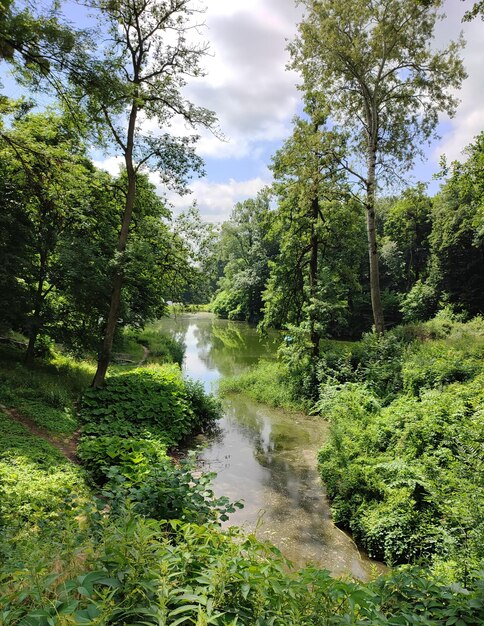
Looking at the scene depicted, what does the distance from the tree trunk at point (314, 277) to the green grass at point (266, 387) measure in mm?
1770

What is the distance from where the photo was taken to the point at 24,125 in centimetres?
1113

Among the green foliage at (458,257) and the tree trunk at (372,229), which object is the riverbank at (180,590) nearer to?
the tree trunk at (372,229)

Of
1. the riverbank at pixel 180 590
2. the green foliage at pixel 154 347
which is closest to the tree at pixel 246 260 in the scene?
the green foliage at pixel 154 347

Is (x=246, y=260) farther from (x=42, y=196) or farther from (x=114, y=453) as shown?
(x=114, y=453)

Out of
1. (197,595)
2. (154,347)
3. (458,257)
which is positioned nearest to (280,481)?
(197,595)

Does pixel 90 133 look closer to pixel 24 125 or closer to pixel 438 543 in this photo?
pixel 24 125

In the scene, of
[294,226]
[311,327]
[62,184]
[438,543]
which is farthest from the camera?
[294,226]

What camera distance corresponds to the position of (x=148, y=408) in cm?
1014

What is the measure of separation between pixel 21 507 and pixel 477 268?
1234 inches

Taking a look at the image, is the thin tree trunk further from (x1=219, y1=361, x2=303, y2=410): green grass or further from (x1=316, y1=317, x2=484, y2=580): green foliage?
(x1=316, y1=317, x2=484, y2=580): green foliage

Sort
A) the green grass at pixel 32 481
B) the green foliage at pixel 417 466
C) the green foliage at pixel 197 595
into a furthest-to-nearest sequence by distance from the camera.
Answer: the green foliage at pixel 417 466 → the green grass at pixel 32 481 → the green foliage at pixel 197 595

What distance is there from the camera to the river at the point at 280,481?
6273 millimetres

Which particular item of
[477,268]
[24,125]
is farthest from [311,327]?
[477,268]

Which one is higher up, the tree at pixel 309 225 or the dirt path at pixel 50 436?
the tree at pixel 309 225
